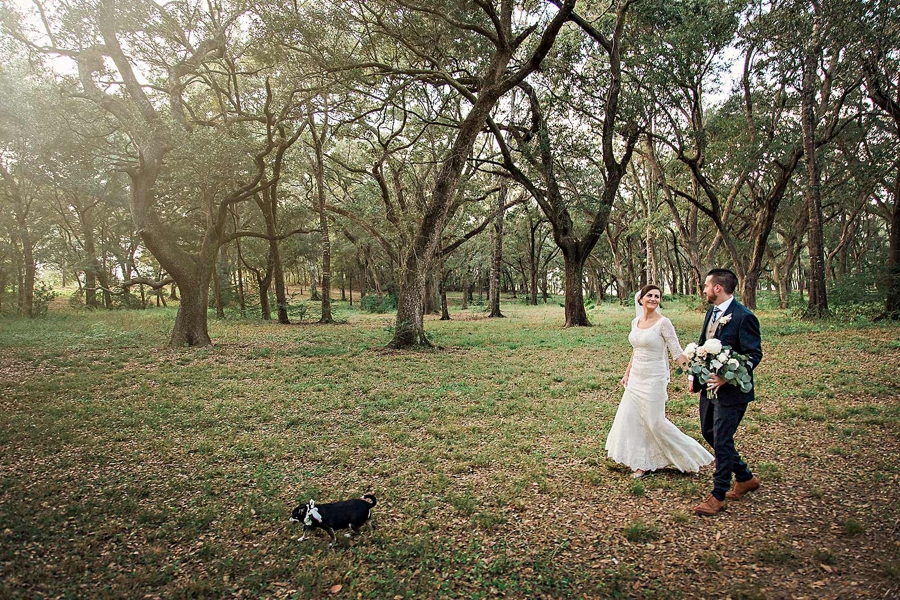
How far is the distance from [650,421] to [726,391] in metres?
0.89

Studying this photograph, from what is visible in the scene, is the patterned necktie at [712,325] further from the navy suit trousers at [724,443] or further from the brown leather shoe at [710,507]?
the brown leather shoe at [710,507]

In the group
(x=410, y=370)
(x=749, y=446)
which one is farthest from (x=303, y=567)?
(x=410, y=370)

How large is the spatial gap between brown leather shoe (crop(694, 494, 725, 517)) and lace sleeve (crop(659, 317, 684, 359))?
48.7 inches

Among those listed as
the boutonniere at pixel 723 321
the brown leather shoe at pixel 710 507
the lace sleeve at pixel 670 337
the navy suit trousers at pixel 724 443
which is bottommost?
the brown leather shoe at pixel 710 507

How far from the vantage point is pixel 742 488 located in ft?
12.8

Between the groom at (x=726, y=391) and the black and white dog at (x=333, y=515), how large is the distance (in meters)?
2.82

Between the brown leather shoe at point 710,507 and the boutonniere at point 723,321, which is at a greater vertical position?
the boutonniere at point 723,321

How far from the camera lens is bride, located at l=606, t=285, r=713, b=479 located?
170 inches

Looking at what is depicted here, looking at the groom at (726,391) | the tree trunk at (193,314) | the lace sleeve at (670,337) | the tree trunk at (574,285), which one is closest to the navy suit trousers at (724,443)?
the groom at (726,391)

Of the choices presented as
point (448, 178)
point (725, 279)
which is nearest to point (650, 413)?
point (725, 279)

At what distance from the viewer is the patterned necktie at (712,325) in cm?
387

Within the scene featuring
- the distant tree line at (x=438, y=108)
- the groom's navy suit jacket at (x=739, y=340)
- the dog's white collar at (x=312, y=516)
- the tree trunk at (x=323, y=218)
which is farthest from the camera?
the tree trunk at (x=323, y=218)

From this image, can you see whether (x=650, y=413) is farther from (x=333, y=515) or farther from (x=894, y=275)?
(x=894, y=275)

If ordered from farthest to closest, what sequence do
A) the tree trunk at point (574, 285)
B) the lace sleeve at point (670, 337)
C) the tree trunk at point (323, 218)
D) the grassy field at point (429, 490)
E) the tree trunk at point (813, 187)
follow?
the tree trunk at point (323, 218) < the tree trunk at point (574, 285) < the tree trunk at point (813, 187) < the lace sleeve at point (670, 337) < the grassy field at point (429, 490)
